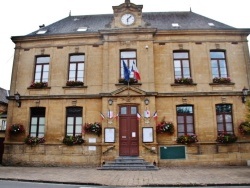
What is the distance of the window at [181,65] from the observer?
14.6 m

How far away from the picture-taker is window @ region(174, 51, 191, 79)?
48.0ft

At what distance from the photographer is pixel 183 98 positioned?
46.1 ft

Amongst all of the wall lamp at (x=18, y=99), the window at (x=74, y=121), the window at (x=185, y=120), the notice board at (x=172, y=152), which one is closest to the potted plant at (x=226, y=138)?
the window at (x=185, y=120)

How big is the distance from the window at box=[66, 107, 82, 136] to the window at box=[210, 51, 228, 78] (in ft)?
27.5

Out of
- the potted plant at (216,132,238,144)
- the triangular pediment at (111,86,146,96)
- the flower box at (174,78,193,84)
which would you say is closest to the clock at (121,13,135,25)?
the triangular pediment at (111,86,146,96)

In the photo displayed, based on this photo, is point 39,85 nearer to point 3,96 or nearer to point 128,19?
point 128,19

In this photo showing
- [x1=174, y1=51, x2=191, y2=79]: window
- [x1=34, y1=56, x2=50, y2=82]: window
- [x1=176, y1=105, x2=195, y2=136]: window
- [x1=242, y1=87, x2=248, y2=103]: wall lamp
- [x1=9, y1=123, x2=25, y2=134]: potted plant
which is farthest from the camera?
[x1=34, y1=56, x2=50, y2=82]: window

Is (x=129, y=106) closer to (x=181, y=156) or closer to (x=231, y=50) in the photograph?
(x=181, y=156)

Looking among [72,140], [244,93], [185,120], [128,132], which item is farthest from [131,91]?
[244,93]

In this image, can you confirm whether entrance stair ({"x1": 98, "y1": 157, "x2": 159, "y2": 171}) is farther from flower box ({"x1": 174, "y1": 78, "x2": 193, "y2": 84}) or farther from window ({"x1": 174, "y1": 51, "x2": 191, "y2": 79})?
window ({"x1": 174, "y1": 51, "x2": 191, "y2": 79})

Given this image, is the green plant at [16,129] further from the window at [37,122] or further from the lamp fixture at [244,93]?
the lamp fixture at [244,93]

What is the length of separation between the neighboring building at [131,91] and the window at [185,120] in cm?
6

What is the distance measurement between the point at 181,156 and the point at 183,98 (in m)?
3.25

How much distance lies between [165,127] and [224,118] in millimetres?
3501
